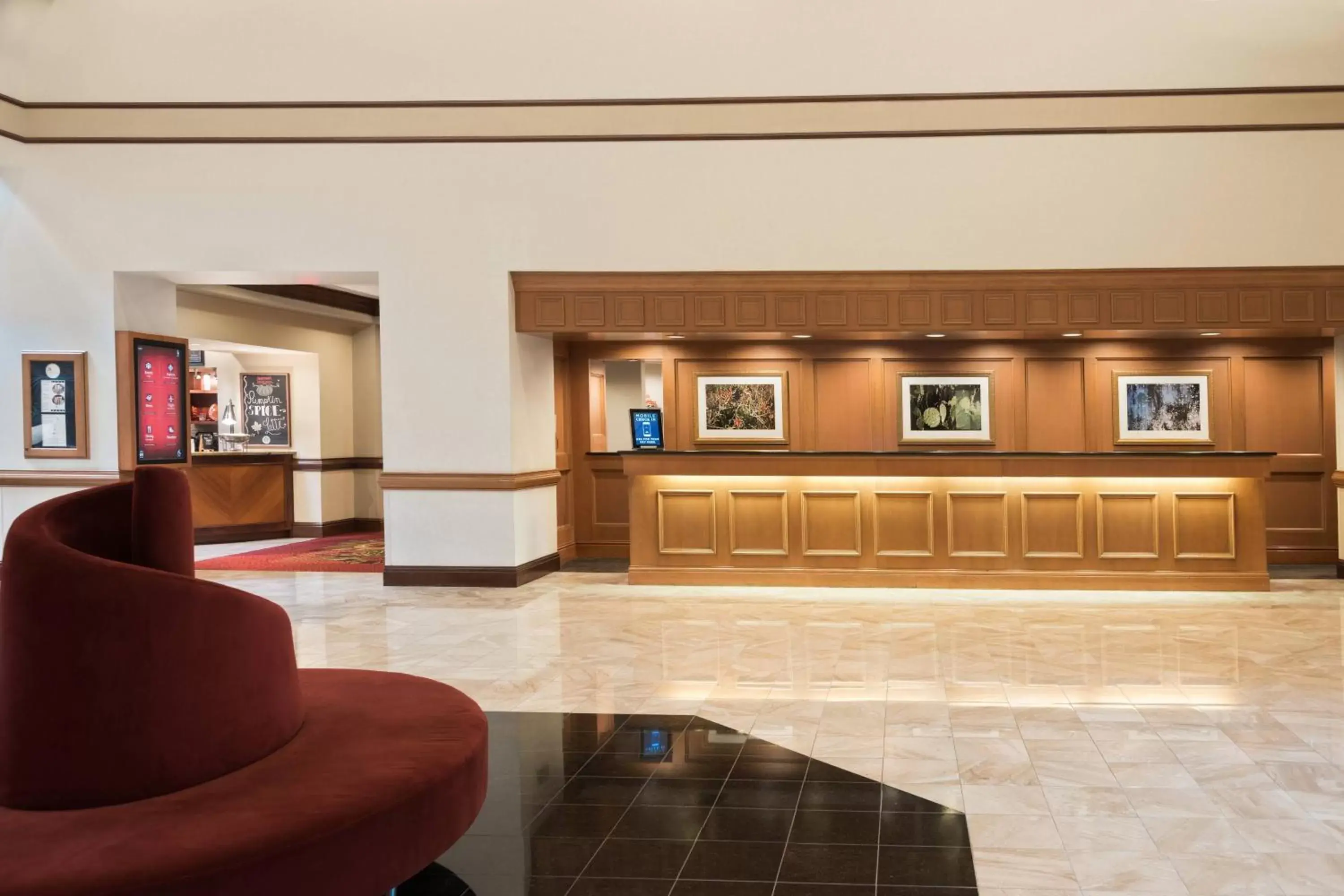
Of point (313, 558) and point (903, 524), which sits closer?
point (903, 524)

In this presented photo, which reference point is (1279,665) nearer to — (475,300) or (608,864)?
(608,864)

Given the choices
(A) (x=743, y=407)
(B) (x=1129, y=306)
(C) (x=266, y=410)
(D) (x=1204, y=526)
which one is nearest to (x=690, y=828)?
(D) (x=1204, y=526)

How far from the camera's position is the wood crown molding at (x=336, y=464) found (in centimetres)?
1468

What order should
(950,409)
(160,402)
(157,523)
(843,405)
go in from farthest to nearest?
(843,405) → (950,409) → (160,402) → (157,523)

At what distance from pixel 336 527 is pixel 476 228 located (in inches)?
272

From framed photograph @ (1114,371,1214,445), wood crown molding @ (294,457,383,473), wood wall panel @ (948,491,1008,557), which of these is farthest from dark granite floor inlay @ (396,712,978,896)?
wood crown molding @ (294,457,383,473)

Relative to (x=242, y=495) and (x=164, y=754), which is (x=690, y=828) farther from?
(x=242, y=495)

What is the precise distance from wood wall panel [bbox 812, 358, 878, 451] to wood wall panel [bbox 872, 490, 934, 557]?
67.9 inches

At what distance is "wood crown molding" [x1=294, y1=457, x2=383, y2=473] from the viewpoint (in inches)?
578

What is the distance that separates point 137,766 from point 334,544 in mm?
11285

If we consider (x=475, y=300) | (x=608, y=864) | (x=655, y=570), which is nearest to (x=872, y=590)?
(x=655, y=570)

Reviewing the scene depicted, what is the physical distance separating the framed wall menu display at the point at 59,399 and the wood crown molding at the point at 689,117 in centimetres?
199

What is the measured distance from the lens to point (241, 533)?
46.4ft

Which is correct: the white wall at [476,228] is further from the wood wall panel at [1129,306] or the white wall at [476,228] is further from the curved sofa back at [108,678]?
the curved sofa back at [108,678]
